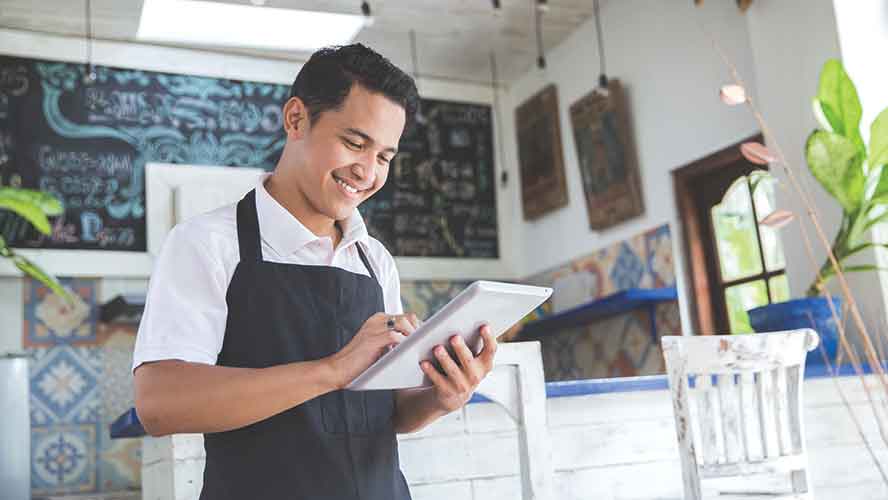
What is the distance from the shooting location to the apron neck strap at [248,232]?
1.49 meters

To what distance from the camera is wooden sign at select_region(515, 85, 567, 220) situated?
→ 6.17 meters

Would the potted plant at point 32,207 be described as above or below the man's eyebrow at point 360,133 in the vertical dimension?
above

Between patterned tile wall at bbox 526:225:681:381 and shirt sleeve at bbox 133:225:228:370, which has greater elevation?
patterned tile wall at bbox 526:225:681:381

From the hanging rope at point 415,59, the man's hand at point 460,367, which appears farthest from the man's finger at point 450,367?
the hanging rope at point 415,59

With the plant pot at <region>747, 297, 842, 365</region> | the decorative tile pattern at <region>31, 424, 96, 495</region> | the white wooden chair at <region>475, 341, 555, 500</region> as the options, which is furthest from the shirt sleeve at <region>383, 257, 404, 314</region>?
the decorative tile pattern at <region>31, 424, 96, 495</region>

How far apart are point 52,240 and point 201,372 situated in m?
4.46

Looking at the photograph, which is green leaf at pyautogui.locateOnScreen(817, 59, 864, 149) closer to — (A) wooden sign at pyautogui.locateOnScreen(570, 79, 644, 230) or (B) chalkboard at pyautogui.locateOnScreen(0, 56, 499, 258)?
(A) wooden sign at pyautogui.locateOnScreen(570, 79, 644, 230)

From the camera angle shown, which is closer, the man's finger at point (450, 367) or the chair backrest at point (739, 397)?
the man's finger at point (450, 367)

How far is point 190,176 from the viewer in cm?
573

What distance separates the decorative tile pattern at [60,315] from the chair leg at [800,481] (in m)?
3.94

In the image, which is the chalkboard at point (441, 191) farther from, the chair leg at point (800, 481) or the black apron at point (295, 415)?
the black apron at point (295, 415)

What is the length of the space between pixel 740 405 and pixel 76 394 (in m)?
3.85

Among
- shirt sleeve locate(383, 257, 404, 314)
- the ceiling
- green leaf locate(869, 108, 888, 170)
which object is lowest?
shirt sleeve locate(383, 257, 404, 314)

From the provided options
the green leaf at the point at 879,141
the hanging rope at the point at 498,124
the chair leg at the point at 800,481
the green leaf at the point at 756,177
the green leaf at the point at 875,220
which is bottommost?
the chair leg at the point at 800,481
